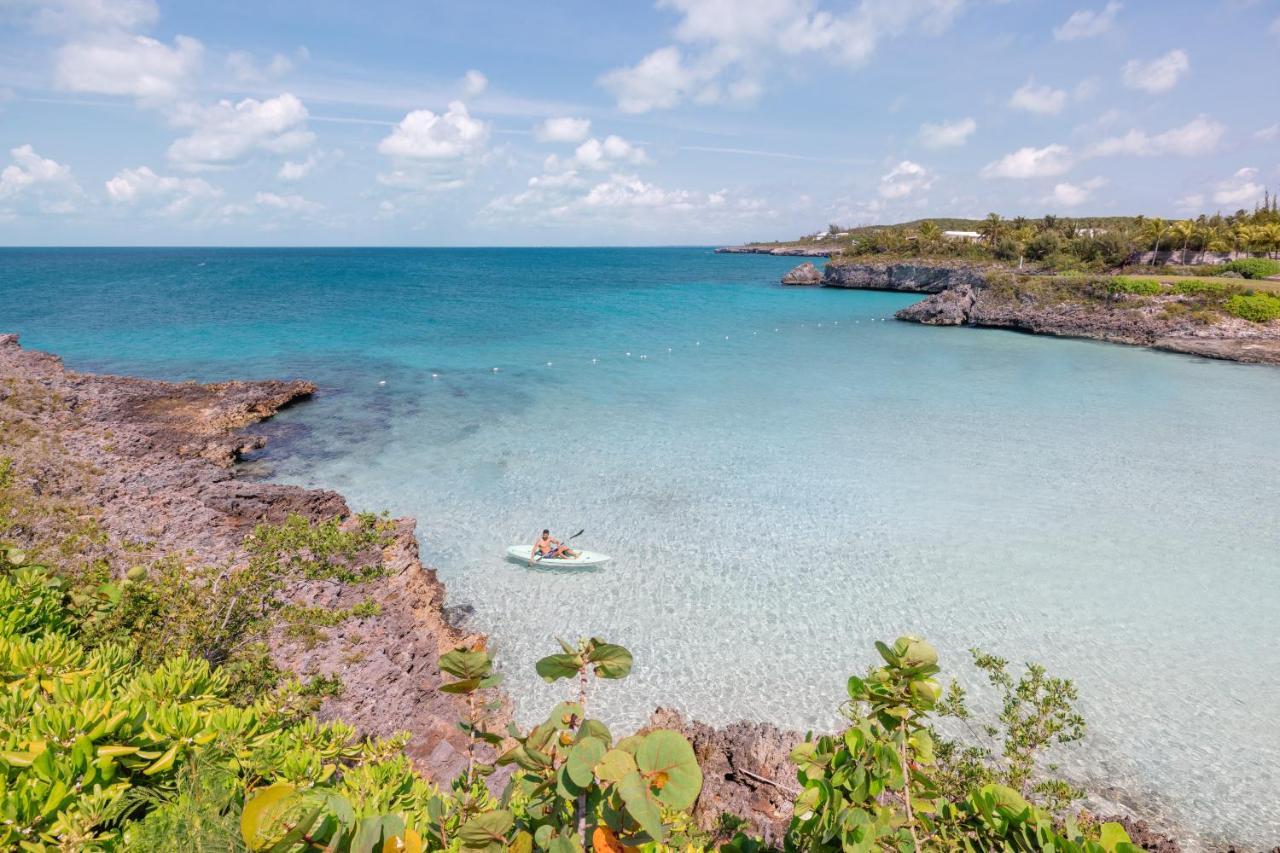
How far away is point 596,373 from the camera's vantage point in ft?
116

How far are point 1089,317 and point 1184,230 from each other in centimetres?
2877

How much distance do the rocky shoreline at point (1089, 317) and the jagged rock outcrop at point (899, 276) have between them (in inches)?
98.3

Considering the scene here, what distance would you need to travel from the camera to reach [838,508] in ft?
59.9

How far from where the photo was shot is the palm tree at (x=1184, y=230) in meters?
65.6

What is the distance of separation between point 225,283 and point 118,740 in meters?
102

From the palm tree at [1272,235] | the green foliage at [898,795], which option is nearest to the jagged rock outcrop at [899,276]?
the palm tree at [1272,235]

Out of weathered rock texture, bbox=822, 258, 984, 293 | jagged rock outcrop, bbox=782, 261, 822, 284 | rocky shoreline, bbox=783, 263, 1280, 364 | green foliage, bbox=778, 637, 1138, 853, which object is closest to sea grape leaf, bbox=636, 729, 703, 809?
green foliage, bbox=778, 637, 1138, 853

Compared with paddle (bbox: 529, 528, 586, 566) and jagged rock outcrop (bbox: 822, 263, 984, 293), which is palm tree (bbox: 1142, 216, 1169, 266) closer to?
jagged rock outcrop (bbox: 822, 263, 984, 293)

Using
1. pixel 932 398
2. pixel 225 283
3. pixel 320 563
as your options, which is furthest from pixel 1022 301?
pixel 225 283

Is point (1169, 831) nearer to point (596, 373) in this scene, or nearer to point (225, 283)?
point (596, 373)

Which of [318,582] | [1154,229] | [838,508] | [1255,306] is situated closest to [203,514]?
[318,582]

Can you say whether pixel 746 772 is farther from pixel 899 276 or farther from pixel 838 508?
pixel 899 276

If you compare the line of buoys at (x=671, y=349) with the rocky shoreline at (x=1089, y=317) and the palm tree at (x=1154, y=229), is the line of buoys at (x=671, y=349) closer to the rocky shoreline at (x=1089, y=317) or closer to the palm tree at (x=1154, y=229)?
the rocky shoreline at (x=1089, y=317)

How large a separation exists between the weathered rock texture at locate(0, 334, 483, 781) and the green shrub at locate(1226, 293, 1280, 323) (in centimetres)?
5796
